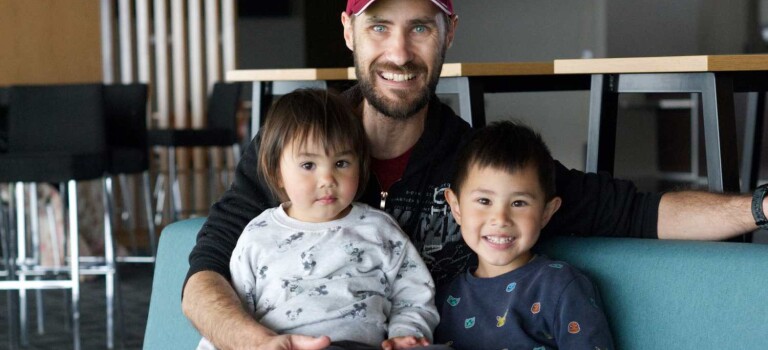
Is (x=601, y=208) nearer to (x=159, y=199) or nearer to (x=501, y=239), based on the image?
(x=501, y=239)

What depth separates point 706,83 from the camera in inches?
95.4

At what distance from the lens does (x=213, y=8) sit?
7129mm

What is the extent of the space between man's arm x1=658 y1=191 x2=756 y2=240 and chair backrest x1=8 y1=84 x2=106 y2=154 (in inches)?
112

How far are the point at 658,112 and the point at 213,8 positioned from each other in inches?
127

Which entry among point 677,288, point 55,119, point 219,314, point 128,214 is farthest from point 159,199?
point 677,288

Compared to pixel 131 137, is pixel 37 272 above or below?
below

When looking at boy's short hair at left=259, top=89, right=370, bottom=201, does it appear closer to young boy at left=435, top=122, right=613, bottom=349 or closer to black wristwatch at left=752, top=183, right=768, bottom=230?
young boy at left=435, top=122, right=613, bottom=349

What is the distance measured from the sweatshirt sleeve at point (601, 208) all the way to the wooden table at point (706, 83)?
0.51 m

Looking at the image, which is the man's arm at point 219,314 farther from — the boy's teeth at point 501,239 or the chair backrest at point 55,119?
the chair backrest at point 55,119

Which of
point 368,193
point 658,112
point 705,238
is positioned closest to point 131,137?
point 368,193

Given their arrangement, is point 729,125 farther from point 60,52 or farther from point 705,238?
point 60,52

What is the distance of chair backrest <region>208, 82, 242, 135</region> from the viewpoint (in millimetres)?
5891

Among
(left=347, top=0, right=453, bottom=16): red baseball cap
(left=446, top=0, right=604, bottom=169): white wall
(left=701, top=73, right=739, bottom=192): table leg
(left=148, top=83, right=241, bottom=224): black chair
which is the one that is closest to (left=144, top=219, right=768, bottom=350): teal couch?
(left=347, top=0, right=453, bottom=16): red baseball cap

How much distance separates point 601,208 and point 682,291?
0.86 feet
